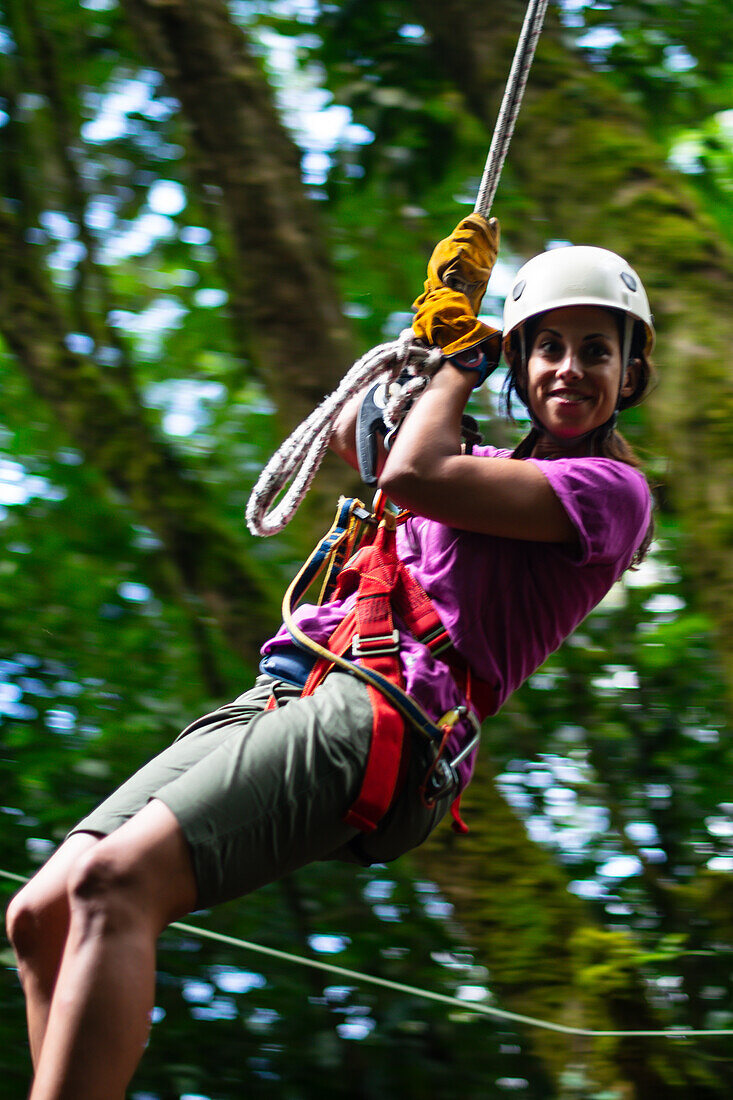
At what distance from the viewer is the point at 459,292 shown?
1817 mm

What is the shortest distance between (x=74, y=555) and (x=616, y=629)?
6.67ft

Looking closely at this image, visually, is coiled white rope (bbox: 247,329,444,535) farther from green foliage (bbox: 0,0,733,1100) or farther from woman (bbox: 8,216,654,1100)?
green foliage (bbox: 0,0,733,1100)

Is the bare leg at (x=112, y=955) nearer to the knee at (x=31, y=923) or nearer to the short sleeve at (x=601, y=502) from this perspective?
the knee at (x=31, y=923)

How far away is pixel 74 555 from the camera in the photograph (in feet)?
14.2

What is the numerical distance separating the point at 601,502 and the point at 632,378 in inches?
14.7

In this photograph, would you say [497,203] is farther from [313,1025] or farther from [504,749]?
[313,1025]

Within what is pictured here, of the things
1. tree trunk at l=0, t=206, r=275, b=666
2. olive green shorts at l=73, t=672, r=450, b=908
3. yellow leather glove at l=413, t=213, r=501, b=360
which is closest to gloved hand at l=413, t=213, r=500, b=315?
yellow leather glove at l=413, t=213, r=501, b=360

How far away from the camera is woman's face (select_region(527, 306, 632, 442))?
1.76 metres

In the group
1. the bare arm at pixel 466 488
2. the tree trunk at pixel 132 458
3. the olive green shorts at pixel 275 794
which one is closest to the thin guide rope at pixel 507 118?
the bare arm at pixel 466 488

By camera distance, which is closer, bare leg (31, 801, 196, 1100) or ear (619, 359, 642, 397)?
bare leg (31, 801, 196, 1100)

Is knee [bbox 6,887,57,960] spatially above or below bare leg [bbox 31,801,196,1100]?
below

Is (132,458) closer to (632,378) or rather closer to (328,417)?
(328,417)

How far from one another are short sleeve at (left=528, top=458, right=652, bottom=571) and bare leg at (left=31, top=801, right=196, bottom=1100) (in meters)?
0.66

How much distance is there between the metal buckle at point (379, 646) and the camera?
1602mm
